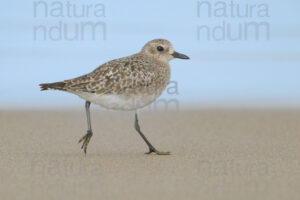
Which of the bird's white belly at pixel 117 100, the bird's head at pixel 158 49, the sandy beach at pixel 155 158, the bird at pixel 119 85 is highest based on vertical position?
the bird's head at pixel 158 49

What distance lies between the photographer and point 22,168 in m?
6.00

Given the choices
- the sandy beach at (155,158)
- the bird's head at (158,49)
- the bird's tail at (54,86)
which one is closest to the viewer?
the sandy beach at (155,158)

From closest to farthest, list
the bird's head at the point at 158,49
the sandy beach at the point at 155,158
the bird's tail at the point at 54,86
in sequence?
the sandy beach at the point at 155,158, the bird's tail at the point at 54,86, the bird's head at the point at 158,49

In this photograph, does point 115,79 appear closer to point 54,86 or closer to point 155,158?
point 54,86

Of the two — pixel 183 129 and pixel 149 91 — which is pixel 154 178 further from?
pixel 183 129

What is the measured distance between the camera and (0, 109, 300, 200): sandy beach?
16.8ft

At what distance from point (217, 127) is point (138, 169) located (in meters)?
3.15

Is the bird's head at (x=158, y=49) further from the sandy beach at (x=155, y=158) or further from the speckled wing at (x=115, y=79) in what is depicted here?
the sandy beach at (x=155, y=158)

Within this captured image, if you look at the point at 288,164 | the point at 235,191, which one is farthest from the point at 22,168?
the point at 288,164

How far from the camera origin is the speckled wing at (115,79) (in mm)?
6645

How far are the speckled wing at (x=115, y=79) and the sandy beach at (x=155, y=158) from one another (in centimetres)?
66

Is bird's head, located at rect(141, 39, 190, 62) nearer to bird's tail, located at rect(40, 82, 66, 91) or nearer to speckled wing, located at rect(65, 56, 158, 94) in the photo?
speckled wing, located at rect(65, 56, 158, 94)

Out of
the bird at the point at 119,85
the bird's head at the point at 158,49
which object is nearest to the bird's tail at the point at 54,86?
the bird at the point at 119,85

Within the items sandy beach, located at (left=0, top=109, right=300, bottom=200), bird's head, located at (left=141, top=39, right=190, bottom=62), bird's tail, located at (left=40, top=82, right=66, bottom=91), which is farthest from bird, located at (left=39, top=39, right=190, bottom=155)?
sandy beach, located at (left=0, top=109, right=300, bottom=200)
